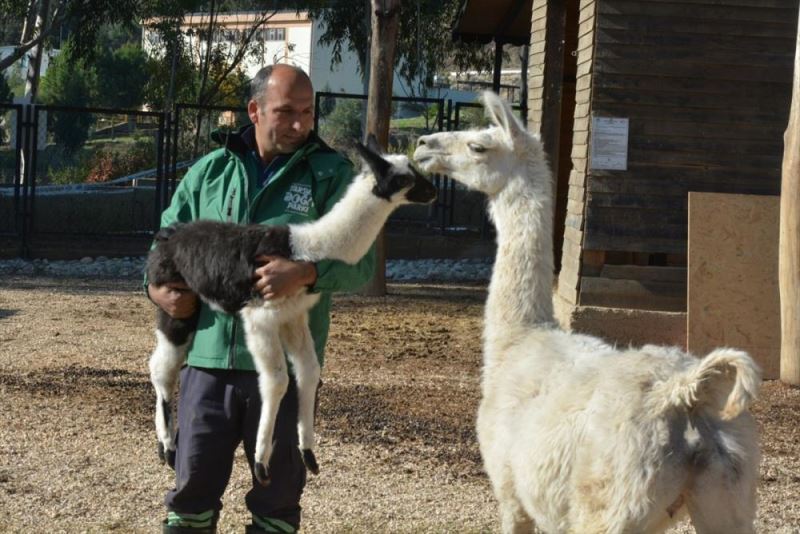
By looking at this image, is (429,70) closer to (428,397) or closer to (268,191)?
(428,397)

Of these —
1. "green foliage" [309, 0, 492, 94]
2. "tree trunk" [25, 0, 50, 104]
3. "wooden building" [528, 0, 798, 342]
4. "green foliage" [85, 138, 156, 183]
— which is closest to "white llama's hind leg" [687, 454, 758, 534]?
"wooden building" [528, 0, 798, 342]

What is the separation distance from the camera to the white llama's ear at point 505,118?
16.3ft

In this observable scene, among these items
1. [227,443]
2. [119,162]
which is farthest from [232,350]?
[119,162]

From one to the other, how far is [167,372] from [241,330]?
0.45 metres

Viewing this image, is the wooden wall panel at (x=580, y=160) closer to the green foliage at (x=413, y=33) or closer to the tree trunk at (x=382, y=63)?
the tree trunk at (x=382, y=63)

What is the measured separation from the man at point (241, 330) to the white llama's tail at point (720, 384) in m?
1.26

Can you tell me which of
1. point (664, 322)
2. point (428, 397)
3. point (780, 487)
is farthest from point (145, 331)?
point (780, 487)

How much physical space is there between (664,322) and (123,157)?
14849 mm

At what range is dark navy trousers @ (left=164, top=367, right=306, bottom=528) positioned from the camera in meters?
4.32

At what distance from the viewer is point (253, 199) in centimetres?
441

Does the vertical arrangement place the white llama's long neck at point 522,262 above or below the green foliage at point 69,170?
below

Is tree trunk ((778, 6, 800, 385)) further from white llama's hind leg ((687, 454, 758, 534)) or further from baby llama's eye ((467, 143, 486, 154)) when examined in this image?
white llama's hind leg ((687, 454, 758, 534))

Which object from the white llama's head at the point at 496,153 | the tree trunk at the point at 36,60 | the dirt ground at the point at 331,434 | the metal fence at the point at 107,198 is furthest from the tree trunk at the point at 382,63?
the tree trunk at the point at 36,60

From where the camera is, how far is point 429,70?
3158 centimetres
